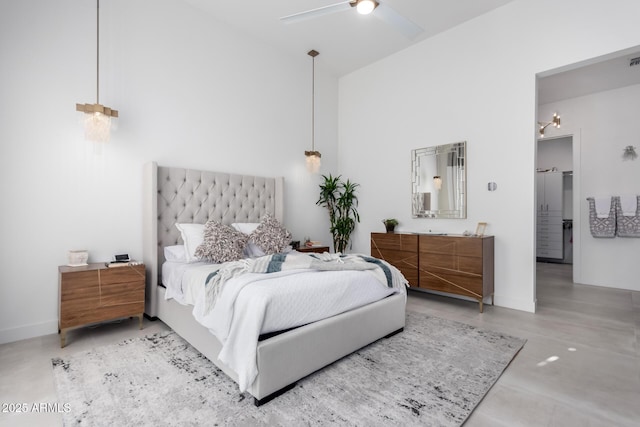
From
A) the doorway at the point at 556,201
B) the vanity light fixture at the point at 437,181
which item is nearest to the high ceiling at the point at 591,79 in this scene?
the vanity light fixture at the point at 437,181

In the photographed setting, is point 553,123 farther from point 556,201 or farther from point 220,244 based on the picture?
point 220,244

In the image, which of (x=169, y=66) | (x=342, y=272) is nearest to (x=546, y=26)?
Answer: (x=342, y=272)

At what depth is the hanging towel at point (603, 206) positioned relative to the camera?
4996 mm

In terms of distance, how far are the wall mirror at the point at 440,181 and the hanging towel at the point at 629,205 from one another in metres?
2.77

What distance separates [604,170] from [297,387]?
19.4ft

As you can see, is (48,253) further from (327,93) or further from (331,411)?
(327,93)

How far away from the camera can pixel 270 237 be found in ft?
12.6

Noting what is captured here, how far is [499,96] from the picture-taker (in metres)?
3.95

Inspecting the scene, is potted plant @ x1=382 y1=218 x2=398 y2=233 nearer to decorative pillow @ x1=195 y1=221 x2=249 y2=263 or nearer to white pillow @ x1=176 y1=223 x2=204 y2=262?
decorative pillow @ x1=195 y1=221 x2=249 y2=263

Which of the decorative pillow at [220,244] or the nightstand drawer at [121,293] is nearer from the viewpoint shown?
the nightstand drawer at [121,293]

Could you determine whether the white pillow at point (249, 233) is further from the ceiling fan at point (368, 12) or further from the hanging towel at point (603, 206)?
the hanging towel at point (603, 206)

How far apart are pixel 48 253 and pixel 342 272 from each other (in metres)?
2.75

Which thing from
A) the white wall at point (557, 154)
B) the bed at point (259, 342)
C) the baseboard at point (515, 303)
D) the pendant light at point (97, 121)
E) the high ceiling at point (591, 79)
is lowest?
the baseboard at point (515, 303)

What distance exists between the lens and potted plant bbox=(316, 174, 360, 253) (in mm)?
5477
